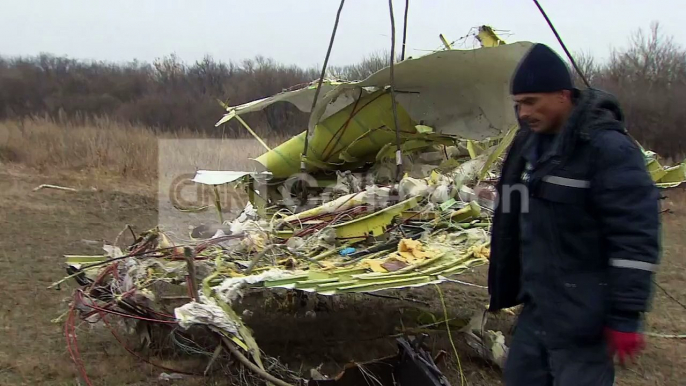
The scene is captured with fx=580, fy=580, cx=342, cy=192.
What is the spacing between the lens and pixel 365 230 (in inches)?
155

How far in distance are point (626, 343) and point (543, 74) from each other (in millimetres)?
924

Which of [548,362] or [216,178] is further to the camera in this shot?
[216,178]

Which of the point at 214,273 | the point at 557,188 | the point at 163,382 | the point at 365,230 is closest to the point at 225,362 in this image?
the point at 163,382

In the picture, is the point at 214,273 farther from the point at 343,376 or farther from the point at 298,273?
the point at 343,376

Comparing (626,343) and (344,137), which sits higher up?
(344,137)

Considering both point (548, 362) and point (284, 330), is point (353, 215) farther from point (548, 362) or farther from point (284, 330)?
point (548, 362)

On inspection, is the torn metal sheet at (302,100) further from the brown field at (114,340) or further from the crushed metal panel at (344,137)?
the brown field at (114,340)

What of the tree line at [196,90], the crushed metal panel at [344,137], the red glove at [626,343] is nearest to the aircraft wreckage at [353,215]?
the crushed metal panel at [344,137]

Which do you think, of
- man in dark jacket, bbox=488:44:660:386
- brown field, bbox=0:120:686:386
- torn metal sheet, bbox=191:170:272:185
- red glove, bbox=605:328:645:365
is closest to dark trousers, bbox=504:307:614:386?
man in dark jacket, bbox=488:44:660:386

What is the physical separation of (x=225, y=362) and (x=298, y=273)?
97 cm

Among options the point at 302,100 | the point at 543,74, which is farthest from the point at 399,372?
the point at 302,100

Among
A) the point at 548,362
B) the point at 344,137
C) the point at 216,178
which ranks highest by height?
the point at 344,137

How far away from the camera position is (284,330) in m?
4.53

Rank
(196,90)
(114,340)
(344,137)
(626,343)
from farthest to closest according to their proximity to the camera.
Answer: (196,90), (344,137), (114,340), (626,343)
